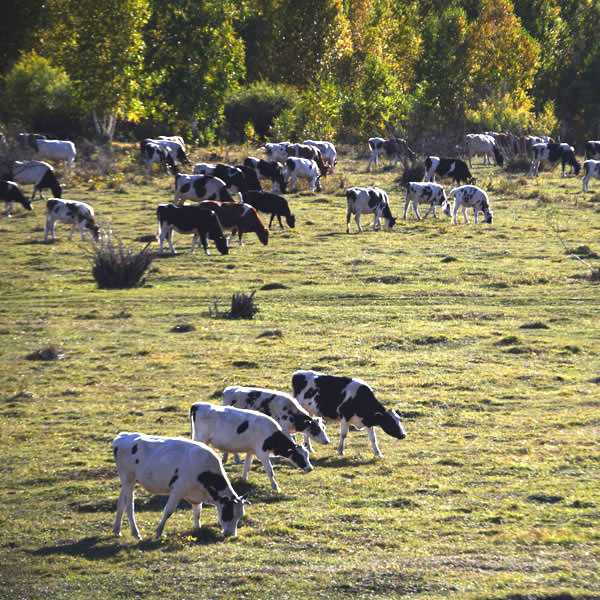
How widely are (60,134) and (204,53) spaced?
9975 millimetres

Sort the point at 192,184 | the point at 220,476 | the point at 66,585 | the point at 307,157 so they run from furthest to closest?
the point at 307,157 < the point at 192,184 < the point at 220,476 < the point at 66,585

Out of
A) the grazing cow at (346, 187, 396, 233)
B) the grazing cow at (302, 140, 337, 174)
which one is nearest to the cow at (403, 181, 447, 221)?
the grazing cow at (346, 187, 396, 233)

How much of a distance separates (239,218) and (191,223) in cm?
221

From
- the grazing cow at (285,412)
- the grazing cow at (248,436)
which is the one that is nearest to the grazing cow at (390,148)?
the grazing cow at (285,412)

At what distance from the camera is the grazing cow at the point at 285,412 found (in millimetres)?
12461

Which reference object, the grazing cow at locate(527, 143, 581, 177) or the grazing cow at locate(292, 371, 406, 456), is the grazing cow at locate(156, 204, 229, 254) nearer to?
the grazing cow at locate(292, 371, 406, 456)

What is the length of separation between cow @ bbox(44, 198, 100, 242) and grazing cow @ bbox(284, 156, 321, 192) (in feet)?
42.8

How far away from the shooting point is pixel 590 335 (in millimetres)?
20484

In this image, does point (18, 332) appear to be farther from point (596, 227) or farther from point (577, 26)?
point (577, 26)

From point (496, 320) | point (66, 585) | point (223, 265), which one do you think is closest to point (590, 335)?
point (496, 320)

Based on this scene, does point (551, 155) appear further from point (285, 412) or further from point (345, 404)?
point (285, 412)

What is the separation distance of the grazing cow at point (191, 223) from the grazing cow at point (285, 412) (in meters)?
17.0

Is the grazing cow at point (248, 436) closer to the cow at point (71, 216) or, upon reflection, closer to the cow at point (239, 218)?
the cow at point (239, 218)

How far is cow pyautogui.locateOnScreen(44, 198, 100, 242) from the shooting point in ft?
99.1
